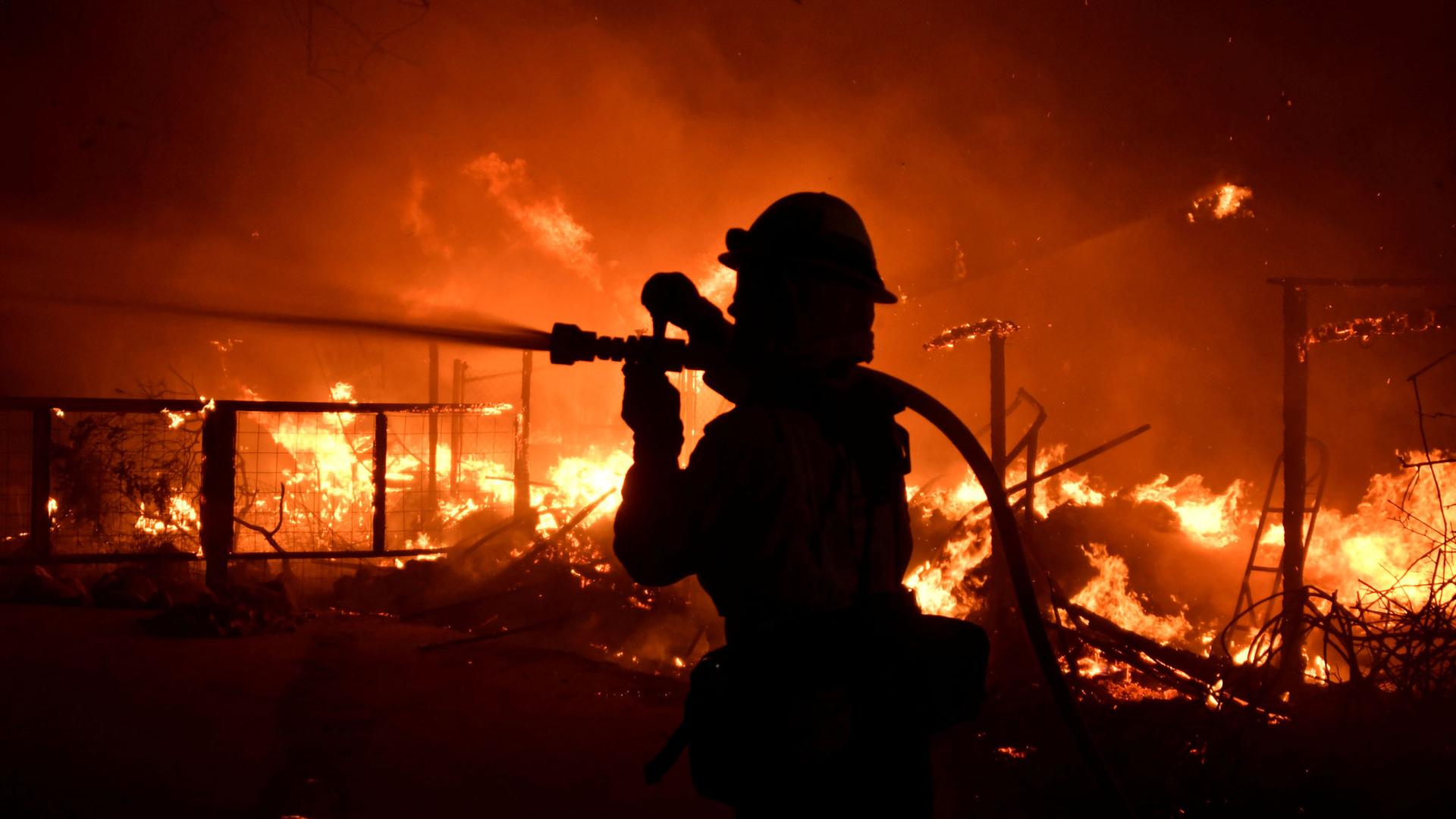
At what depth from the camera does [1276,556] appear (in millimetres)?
9523

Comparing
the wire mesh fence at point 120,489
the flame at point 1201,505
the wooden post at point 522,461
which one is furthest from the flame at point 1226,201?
the wire mesh fence at point 120,489

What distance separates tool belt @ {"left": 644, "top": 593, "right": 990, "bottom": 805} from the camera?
1909 mm

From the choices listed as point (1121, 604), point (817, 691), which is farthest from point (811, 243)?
point (1121, 604)

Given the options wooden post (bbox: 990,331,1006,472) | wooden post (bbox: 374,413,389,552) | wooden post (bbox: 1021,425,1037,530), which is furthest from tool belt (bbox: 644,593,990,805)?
wooden post (bbox: 374,413,389,552)

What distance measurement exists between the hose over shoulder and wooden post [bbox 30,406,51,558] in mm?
8096

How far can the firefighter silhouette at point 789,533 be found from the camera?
196 centimetres

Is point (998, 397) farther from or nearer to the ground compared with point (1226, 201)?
nearer to the ground

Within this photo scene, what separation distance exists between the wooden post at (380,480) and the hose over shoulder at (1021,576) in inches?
267

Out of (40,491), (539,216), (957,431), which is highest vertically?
(539,216)

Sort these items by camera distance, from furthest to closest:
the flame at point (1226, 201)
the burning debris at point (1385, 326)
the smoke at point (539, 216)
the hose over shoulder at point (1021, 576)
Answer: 1. the smoke at point (539, 216)
2. the flame at point (1226, 201)
3. the burning debris at point (1385, 326)
4. the hose over shoulder at point (1021, 576)

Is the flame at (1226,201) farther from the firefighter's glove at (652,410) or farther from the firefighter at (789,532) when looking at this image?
the firefighter's glove at (652,410)

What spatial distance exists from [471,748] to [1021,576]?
346cm

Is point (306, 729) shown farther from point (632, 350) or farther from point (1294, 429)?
point (1294, 429)

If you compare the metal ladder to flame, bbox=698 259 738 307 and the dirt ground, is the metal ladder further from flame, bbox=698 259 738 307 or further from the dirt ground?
flame, bbox=698 259 738 307
